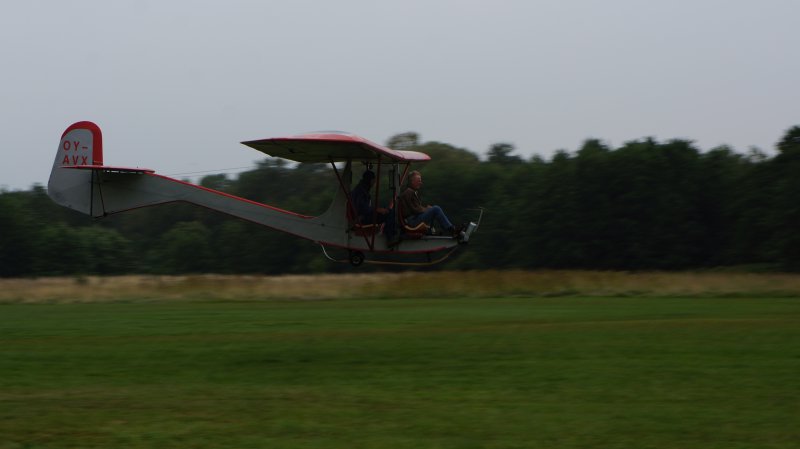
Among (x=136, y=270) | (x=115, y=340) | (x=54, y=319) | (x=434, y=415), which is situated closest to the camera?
(x=434, y=415)

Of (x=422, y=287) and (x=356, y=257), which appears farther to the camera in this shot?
(x=422, y=287)

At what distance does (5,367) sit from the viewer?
16.8 meters

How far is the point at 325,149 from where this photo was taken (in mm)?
17469

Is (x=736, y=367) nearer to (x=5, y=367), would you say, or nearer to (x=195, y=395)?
(x=195, y=395)

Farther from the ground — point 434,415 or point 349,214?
point 349,214

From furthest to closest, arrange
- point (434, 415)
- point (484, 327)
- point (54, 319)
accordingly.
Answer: point (54, 319) → point (484, 327) → point (434, 415)

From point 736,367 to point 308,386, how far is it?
710 centimetres

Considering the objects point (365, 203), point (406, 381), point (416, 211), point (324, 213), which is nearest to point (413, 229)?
point (416, 211)

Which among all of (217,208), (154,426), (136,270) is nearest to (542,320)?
(217,208)

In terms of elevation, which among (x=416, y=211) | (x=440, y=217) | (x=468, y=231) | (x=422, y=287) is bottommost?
(x=422, y=287)

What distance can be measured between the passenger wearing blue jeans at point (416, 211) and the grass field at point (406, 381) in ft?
7.89

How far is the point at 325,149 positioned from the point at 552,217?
175 ft

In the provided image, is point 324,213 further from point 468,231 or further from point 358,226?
point 468,231

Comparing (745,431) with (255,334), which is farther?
(255,334)
